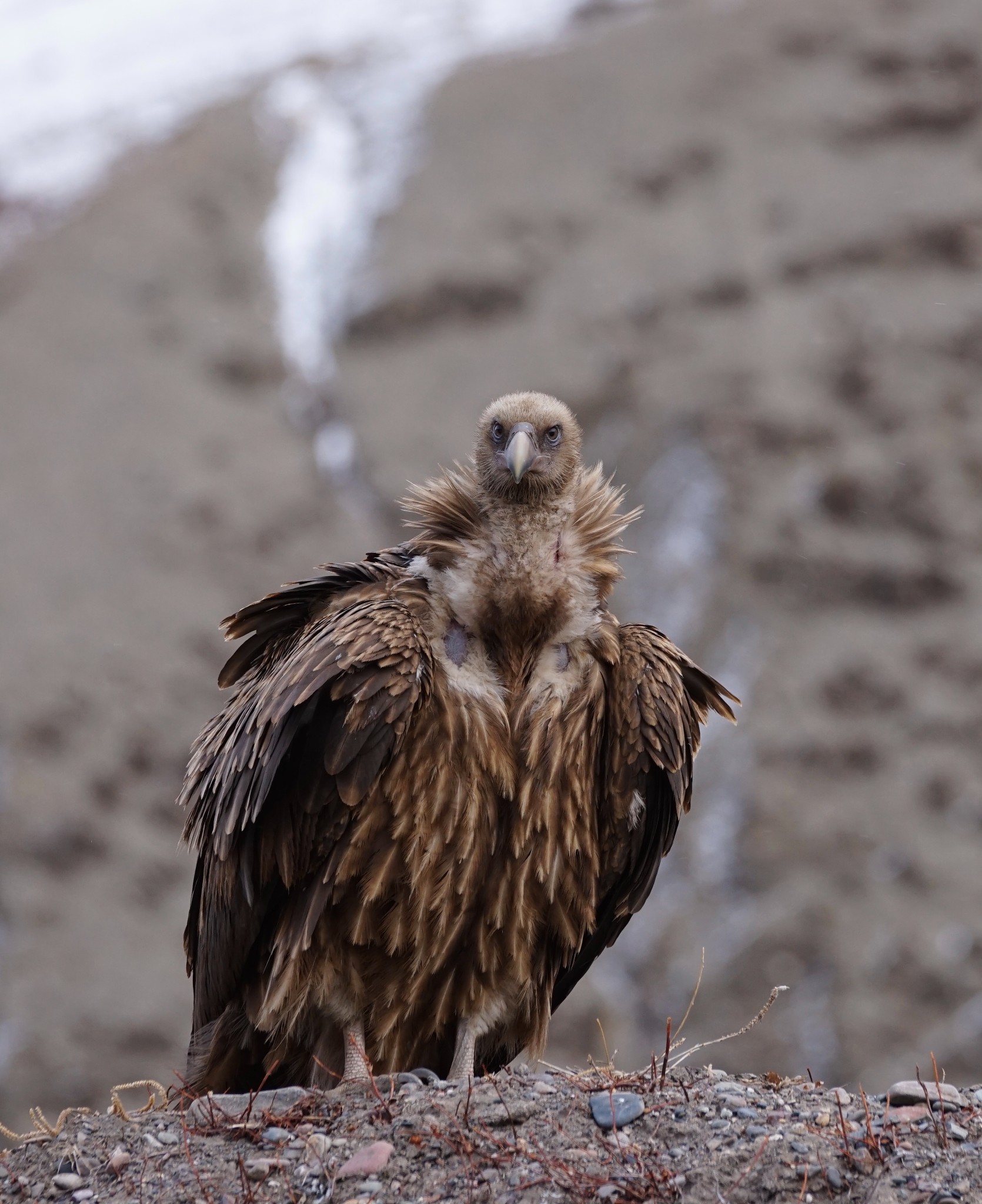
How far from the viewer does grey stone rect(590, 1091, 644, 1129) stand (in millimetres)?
4195

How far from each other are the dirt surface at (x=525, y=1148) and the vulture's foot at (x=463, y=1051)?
76cm

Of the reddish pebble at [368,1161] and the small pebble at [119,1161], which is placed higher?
the small pebble at [119,1161]

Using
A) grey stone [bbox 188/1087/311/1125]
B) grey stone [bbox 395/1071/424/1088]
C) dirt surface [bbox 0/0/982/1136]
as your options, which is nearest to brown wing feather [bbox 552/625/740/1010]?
grey stone [bbox 395/1071/424/1088]

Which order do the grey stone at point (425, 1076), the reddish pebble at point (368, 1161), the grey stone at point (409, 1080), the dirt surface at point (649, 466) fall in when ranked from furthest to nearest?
1. the dirt surface at point (649, 466)
2. the grey stone at point (425, 1076)
3. the grey stone at point (409, 1080)
4. the reddish pebble at point (368, 1161)

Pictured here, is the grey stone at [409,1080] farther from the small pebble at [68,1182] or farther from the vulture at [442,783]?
the small pebble at [68,1182]

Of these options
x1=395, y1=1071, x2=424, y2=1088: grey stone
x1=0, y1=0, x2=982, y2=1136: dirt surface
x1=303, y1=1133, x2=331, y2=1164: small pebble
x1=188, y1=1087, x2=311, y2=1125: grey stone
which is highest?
x1=0, y1=0, x2=982, y2=1136: dirt surface

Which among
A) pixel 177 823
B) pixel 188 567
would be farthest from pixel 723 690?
pixel 188 567

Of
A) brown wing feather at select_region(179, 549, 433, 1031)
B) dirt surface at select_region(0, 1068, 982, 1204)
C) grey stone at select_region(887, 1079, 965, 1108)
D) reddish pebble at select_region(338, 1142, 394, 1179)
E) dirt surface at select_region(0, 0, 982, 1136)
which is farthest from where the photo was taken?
dirt surface at select_region(0, 0, 982, 1136)

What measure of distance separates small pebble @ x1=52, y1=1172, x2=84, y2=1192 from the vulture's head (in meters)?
2.72

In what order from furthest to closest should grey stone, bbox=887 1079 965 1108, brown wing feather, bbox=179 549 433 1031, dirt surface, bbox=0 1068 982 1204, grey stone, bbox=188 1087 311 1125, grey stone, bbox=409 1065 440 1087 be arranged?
1. brown wing feather, bbox=179 549 433 1031
2. grey stone, bbox=409 1065 440 1087
3. grey stone, bbox=188 1087 311 1125
4. grey stone, bbox=887 1079 965 1108
5. dirt surface, bbox=0 1068 982 1204

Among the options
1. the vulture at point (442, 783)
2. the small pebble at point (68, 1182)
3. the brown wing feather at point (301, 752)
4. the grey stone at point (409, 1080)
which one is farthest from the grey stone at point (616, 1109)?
the small pebble at point (68, 1182)

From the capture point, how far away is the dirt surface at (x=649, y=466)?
64.7ft

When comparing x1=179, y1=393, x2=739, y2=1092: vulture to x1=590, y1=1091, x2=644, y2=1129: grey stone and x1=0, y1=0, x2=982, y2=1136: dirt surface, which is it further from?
x1=0, y1=0, x2=982, y2=1136: dirt surface

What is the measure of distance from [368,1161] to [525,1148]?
45 centimetres
